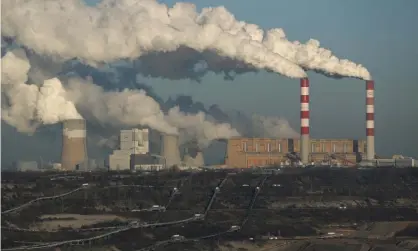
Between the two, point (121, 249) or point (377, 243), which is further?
point (377, 243)

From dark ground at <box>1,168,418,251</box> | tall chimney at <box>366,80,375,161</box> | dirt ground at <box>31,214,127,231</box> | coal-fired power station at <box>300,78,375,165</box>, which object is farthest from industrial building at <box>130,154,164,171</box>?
dirt ground at <box>31,214,127,231</box>

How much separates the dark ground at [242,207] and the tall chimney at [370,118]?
9601 millimetres

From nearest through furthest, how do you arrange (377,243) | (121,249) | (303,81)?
(121,249)
(377,243)
(303,81)

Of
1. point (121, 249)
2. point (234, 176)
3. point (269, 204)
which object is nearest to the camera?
point (121, 249)

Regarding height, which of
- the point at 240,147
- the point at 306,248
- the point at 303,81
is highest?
the point at 303,81

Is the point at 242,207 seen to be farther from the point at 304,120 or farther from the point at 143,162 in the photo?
the point at 143,162

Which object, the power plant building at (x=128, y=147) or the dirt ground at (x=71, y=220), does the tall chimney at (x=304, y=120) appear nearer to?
the power plant building at (x=128, y=147)

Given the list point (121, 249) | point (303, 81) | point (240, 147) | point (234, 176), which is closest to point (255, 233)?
point (121, 249)

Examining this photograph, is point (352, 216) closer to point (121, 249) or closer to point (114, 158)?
point (121, 249)

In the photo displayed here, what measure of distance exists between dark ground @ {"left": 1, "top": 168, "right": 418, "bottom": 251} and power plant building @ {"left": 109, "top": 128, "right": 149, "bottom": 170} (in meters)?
13.9

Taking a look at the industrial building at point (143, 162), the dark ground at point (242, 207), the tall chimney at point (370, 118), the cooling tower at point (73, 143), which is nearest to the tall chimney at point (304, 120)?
the tall chimney at point (370, 118)

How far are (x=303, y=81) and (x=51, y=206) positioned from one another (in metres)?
33.3

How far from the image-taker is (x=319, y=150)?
79812 mm

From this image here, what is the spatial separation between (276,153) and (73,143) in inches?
753
